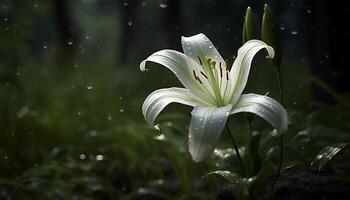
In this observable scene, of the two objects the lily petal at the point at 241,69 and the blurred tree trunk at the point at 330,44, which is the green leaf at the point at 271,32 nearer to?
the lily petal at the point at 241,69

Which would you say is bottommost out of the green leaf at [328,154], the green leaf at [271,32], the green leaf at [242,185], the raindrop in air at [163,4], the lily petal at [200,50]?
the raindrop in air at [163,4]

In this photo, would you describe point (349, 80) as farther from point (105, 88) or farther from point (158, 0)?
point (105, 88)

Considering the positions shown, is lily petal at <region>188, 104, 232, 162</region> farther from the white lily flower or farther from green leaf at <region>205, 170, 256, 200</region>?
green leaf at <region>205, 170, 256, 200</region>

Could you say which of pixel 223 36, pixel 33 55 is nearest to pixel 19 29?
pixel 33 55

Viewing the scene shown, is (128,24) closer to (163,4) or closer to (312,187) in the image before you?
(163,4)

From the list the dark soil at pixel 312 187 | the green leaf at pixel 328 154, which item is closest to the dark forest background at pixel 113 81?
the dark soil at pixel 312 187
